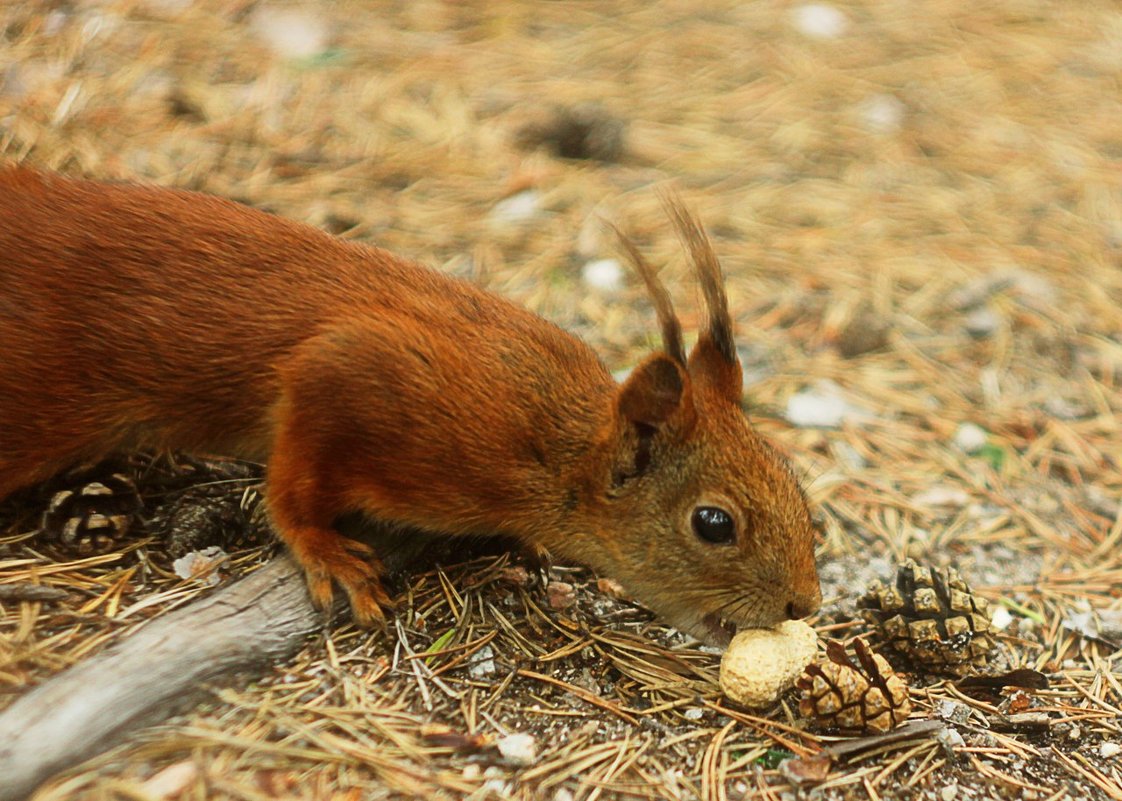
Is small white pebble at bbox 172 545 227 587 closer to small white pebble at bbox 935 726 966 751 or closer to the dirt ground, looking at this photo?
the dirt ground

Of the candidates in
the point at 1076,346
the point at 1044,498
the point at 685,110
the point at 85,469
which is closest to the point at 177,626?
the point at 85,469

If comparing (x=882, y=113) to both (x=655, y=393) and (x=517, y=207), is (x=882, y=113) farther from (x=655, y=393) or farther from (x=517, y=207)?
(x=655, y=393)

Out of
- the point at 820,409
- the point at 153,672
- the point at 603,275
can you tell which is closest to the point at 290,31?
the point at 603,275

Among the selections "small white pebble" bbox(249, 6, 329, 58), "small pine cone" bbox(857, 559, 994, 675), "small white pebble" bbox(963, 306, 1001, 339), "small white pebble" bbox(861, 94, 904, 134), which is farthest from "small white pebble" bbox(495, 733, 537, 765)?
"small white pebble" bbox(861, 94, 904, 134)

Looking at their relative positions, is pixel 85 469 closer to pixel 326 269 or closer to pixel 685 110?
pixel 326 269

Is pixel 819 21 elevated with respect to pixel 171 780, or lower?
lower
